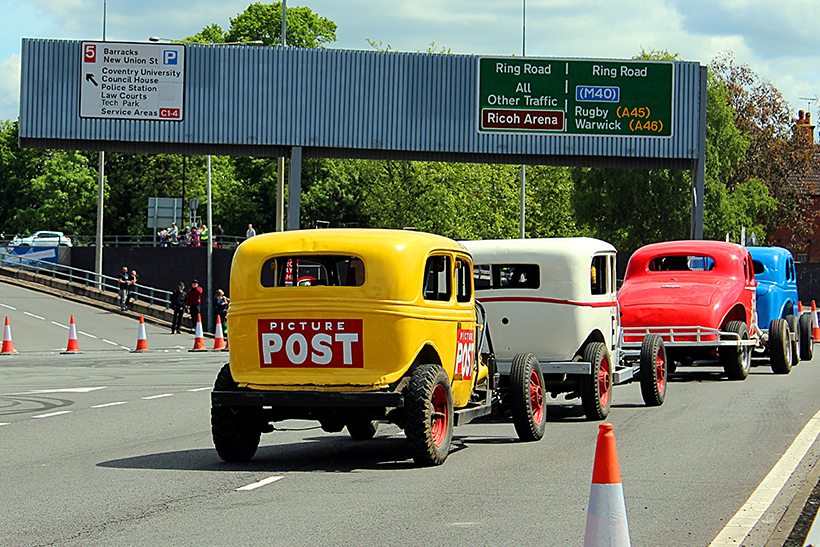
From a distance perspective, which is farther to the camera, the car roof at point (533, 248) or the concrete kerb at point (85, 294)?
the concrete kerb at point (85, 294)

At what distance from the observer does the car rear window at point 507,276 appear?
13242mm

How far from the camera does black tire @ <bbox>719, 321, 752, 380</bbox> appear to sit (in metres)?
17.9

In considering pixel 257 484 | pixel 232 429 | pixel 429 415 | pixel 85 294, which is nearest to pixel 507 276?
pixel 429 415

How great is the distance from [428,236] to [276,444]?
9.32 feet

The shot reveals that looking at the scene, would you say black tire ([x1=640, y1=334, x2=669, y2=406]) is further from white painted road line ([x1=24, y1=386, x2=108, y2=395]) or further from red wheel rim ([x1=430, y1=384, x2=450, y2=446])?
white painted road line ([x1=24, y1=386, x2=108, y2=395])

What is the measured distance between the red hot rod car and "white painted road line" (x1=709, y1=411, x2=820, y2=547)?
494 centimetres

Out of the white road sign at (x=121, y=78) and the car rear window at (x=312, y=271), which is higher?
the white road sign at (x=121, y=78)

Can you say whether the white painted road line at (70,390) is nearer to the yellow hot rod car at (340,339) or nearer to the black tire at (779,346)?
the yellow hot rod car at (340,339)

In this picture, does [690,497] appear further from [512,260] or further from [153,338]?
Result: [153,338]

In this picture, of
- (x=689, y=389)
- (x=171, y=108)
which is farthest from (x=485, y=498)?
(x=171, y=108)

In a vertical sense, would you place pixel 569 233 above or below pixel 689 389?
above

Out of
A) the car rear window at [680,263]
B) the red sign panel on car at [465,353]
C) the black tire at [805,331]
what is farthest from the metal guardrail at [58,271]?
the red sign panel on car at [465,353]

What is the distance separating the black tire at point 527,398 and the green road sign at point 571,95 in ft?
67.1

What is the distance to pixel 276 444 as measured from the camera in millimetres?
11383
